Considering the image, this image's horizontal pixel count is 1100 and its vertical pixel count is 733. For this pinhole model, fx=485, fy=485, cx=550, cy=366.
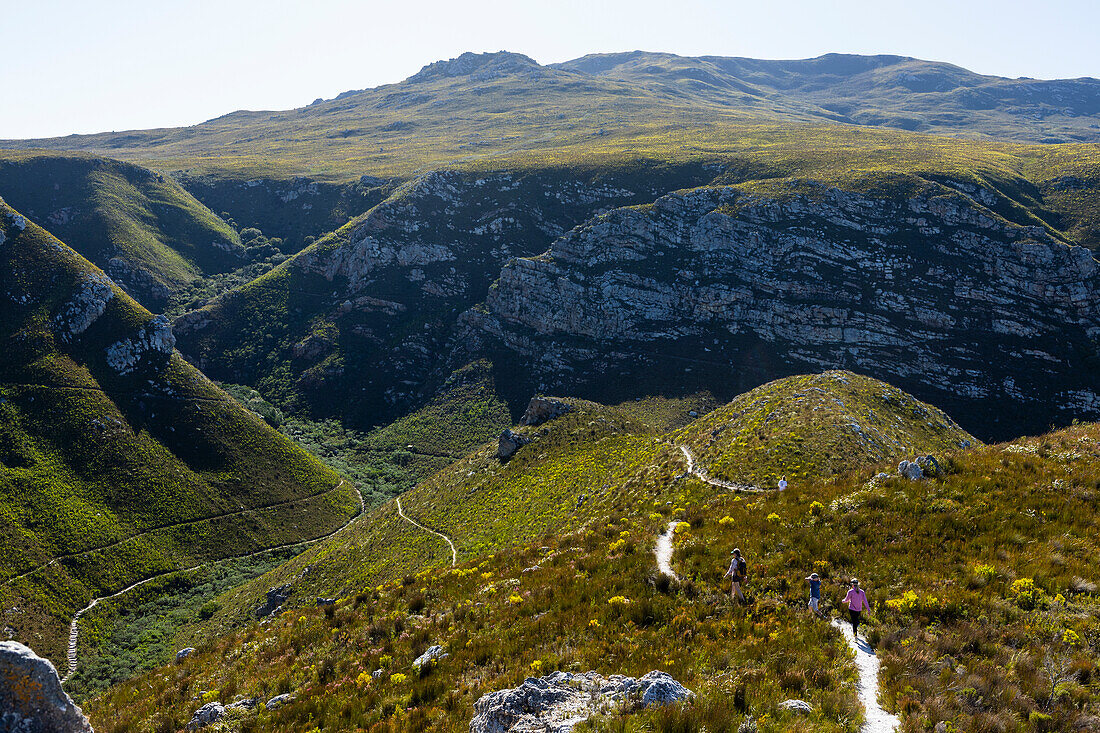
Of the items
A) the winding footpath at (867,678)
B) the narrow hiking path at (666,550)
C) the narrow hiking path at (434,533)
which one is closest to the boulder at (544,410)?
the narrow hiking path at (434,533)

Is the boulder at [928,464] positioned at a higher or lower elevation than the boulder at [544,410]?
higher

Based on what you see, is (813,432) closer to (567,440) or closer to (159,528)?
(567,440)

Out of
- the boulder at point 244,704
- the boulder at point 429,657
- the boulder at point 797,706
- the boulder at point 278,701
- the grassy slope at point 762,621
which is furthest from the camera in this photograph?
the boulder at point 244,704

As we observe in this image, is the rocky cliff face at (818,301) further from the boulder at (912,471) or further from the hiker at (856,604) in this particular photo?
the hiker at (856,604)

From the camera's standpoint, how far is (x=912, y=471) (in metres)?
22.4

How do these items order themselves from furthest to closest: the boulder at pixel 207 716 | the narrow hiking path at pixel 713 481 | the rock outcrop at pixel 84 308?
the rock outcrop at pixel 84 308 < the narrow hiking path at pixel 713 481 < the boulder at pixel 207 716

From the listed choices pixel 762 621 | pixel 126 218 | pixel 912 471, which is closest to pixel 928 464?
pixel 912 471

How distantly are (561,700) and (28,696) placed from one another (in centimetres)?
1442

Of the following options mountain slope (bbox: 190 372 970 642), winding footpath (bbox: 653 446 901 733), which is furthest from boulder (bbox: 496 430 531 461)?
winding footpath (bbox: 653 446 901 733)

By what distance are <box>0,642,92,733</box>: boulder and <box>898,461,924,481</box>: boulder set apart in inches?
1232

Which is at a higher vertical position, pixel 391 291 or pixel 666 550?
pixel 391 291

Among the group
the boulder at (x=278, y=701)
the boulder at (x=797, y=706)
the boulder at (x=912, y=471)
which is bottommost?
the boulder at (x=278, y=701)

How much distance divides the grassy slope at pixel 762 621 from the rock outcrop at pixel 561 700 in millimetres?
697

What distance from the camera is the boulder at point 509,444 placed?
65.8m
